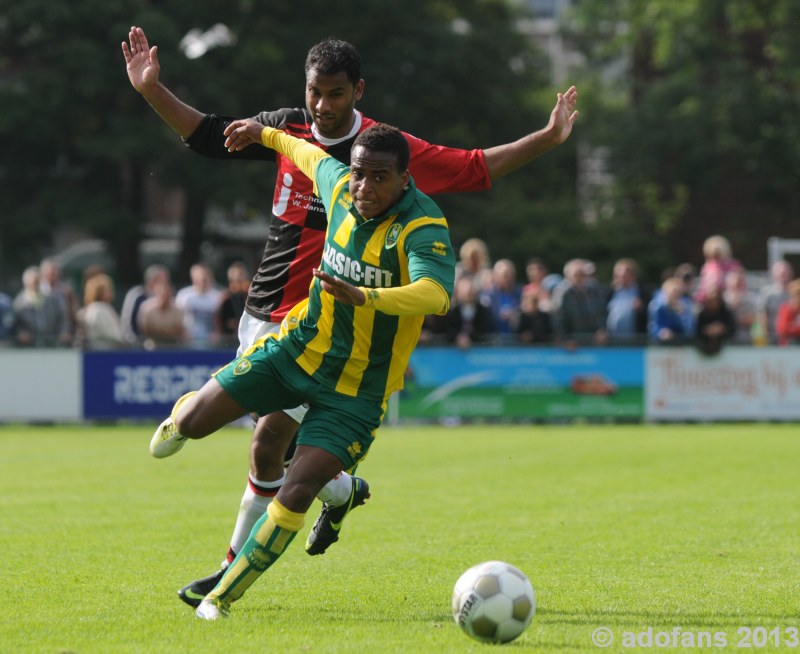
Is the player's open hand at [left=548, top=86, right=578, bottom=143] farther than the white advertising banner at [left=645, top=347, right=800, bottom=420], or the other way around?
the white advertising banner at [left=645, top=347, right=800, bottom=420]

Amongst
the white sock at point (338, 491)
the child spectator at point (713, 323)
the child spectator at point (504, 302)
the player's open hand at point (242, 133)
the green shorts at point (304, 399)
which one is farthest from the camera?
the child spectator at point (504, 302)

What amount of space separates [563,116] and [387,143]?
1.38m

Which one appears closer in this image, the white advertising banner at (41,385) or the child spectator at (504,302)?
the white advertising banner at (41,385)

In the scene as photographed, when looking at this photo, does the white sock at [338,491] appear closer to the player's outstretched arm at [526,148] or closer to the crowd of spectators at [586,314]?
the player's outstretched arm at [526,148]

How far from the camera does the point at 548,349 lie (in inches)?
759

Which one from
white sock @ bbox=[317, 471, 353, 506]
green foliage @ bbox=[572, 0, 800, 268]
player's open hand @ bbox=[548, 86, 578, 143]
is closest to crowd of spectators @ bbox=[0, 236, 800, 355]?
white sock @ bbox=[317, 471, 353, 506]

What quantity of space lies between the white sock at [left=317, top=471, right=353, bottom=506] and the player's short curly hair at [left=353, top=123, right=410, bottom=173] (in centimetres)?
192

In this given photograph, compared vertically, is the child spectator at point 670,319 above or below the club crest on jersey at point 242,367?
above

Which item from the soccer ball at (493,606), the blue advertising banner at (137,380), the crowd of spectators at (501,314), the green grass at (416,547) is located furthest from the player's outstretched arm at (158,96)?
the blue advertising banner at (137,380)

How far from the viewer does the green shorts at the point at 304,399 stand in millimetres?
6391

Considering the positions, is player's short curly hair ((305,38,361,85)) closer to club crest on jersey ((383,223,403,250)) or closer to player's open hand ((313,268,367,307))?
club crest on jersey ((383,223,403,250))

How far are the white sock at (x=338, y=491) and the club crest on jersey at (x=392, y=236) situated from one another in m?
1.62

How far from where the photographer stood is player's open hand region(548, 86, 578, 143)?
7.20 meters

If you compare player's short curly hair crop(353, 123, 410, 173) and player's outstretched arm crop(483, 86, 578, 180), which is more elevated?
player's outstretched arm crop(483, 86, 578, 180)
